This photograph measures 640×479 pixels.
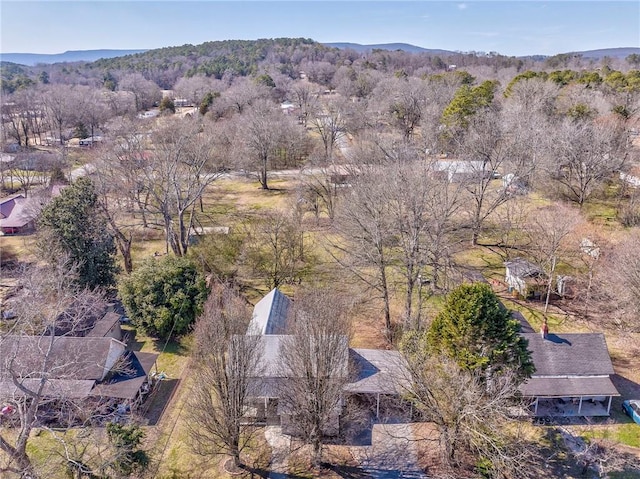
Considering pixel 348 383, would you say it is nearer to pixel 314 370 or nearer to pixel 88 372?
pixel 314 370

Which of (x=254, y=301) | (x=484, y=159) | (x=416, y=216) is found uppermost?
(x=484, y=159)

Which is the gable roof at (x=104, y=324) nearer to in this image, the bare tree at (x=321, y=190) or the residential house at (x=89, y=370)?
the residential house at (x=89, y=370)

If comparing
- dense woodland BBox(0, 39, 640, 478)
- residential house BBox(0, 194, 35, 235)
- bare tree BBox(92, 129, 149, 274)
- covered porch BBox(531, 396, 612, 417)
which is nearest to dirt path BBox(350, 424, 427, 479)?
dense woodland BBox(0, 39, 640, 478)

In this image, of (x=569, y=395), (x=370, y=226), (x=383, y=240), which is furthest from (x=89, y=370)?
(x=569, y=395)

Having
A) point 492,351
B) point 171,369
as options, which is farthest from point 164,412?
point 492,351

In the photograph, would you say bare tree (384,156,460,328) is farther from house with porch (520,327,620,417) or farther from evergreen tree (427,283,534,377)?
house with porch (520,327,620,417)

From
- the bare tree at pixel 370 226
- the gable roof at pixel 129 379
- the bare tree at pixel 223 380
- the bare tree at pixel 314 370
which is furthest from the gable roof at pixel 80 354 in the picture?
the bare tree at pixel 370 226
